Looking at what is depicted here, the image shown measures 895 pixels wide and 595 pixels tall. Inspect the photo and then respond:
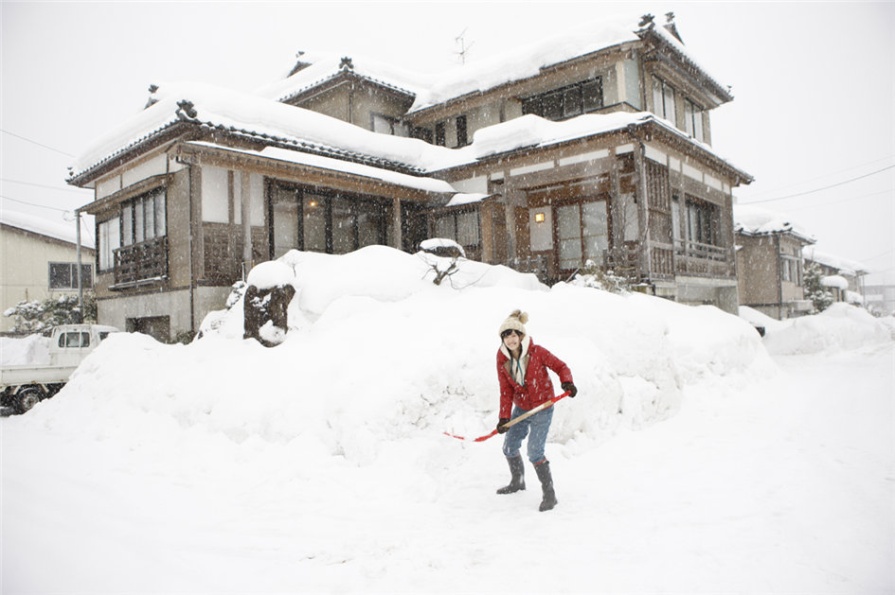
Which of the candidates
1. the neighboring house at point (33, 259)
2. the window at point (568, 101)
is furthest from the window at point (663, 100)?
the neighboring house at point (33, 259)

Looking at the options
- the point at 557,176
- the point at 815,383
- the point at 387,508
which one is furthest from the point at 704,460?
the point at 557,176

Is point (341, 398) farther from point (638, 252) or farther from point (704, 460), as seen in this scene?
point (638, 252)

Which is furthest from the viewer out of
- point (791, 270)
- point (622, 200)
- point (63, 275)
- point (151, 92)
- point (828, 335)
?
point (791, 270)

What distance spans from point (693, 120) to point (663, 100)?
2.94 metres

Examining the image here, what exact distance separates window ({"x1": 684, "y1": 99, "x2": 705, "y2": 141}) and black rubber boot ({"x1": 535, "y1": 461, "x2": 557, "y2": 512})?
17.3m

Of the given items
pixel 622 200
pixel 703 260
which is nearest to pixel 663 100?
pixel 622 200

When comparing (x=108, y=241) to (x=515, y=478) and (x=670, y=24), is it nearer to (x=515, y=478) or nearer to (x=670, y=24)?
(x=515, y=478)

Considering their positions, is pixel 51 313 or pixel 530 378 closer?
pixel 530 378

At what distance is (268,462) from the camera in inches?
220

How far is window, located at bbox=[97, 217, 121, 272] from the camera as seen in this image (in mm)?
16219

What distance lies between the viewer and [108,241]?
16.7 metres

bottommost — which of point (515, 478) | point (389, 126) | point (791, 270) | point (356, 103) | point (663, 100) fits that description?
point (515, 478)

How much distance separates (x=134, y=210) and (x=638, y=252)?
13.8 meters

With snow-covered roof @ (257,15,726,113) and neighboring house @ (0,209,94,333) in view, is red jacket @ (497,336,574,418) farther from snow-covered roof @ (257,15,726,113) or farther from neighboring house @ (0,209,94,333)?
neighboring house @ (0,209,94,333)
